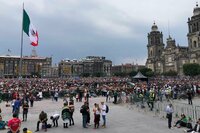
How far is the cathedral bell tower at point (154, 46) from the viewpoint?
113 m

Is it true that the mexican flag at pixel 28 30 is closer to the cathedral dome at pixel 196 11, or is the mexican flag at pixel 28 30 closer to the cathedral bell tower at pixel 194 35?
the cathedral bell tower at pixel 194 35

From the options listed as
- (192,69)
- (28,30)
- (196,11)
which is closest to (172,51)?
(196,11)

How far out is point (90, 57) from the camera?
566 ft

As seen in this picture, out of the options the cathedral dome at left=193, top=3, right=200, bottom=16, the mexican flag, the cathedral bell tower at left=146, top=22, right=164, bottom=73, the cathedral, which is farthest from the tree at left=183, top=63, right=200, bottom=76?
the mexican flag

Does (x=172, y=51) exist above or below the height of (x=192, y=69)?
above

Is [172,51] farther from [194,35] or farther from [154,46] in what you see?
[154,46]

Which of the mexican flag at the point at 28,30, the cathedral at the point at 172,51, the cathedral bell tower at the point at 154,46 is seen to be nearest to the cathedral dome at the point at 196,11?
the cathedral at the point at 172,51

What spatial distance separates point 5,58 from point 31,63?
15.1 m

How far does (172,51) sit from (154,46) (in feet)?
49.1

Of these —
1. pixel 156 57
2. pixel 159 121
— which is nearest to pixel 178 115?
pixel 159 121

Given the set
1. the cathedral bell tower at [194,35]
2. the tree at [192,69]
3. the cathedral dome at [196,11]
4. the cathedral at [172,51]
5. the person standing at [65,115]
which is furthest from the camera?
the cathedral dome at [196,11]

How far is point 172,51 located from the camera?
330ft

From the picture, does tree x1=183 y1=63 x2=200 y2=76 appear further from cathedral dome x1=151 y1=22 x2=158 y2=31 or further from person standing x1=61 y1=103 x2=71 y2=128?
person standing x1=61 y1=103 x2=71 y2=128

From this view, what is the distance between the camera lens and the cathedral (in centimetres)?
9173
